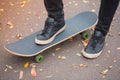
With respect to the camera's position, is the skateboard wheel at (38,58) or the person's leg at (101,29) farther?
the skateboard wheel at (38,58)

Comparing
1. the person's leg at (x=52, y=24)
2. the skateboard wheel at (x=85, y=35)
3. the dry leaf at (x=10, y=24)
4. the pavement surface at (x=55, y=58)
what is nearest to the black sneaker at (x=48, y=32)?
the person's leg at (x=52, y=24)

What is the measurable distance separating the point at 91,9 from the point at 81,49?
2.08 feet

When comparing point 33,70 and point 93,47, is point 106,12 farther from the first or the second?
point 33,70

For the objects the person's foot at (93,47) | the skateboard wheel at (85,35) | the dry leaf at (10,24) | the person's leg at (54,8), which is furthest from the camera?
the dry leaf at (10,24)

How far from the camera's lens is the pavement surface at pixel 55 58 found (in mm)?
2023

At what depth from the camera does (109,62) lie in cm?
213

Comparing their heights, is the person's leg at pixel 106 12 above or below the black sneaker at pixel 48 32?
above

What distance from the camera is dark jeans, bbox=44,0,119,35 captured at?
1.88 m

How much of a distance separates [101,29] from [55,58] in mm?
424

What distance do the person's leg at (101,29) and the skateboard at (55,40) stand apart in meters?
0.17

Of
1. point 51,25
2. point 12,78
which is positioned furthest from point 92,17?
point 12,78

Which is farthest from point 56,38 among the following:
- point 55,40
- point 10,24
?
point 10,24

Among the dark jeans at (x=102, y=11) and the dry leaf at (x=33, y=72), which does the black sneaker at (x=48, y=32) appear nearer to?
the dark jeans at (x=102, y=11)

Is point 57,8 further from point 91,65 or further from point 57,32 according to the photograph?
point 91,65
